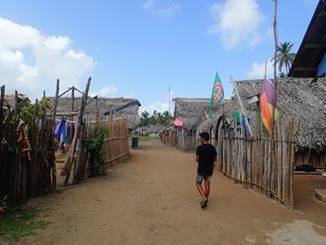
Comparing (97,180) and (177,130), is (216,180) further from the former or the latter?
(177,130)

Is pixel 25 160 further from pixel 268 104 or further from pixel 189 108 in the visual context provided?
pixel 189 108

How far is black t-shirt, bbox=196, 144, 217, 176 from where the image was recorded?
795 cm

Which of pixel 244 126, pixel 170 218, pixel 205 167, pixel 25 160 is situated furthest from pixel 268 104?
pixel 25 160

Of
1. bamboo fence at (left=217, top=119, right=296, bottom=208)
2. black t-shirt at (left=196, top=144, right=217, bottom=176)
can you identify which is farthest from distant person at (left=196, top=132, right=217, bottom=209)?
bamboo fence at (left=217, top=119, right=296, bottom=208)

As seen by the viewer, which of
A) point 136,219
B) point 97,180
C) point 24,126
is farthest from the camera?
point 97,180

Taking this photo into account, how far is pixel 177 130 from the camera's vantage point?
38656 mm

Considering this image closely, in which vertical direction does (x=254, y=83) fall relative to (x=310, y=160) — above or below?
above

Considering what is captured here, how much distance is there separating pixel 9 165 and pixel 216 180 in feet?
21.6

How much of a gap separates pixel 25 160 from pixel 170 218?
2939 mm

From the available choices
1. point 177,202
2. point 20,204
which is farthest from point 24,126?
point 177,202

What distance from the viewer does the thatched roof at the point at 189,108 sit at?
3788 centimetres

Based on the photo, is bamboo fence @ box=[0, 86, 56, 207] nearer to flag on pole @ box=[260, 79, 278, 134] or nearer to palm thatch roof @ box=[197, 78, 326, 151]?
flag on pole @ box=[260, 79, 278, 134]

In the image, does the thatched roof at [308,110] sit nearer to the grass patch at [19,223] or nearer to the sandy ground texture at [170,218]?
the sandy ground texture at [170,218]

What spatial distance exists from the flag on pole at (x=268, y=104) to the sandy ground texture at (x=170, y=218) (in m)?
1.67
